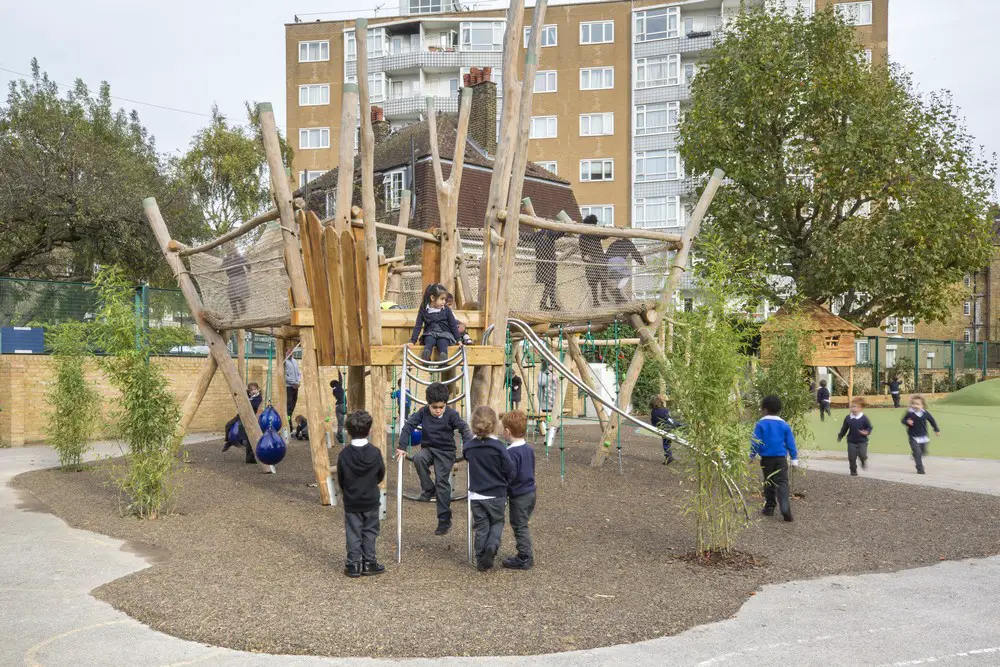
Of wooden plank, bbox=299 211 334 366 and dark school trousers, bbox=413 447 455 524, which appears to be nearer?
dark school trousers, bbox=413 447 455 524

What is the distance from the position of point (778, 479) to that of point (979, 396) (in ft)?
85.3

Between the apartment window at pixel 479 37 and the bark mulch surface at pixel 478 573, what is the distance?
1743 inches

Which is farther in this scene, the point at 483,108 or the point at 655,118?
the point at 655,118

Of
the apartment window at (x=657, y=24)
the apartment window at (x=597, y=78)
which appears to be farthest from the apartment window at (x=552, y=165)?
the apartment window at (x=657, y=24)

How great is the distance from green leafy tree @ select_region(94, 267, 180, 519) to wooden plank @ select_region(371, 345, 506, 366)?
2.44m

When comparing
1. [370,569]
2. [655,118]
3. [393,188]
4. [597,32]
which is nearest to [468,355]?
[370,569]

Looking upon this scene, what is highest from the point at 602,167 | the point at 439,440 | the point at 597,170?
the point at 602,167

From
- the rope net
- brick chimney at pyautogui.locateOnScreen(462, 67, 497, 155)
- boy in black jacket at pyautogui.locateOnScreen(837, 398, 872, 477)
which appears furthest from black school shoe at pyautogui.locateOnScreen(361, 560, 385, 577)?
brick chimney at pyautogui.locateOnScreen(462, 67, 497, 155)

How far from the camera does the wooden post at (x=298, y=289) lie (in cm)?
1141

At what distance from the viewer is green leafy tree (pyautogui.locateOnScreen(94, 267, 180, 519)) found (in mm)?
10570

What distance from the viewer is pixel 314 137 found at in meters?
55.1

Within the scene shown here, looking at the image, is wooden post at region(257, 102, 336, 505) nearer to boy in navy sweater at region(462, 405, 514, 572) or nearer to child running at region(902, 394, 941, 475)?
boy in navy sweater at region(462, 405, 514, 572)

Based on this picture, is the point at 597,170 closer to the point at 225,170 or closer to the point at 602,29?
the point at 602,29

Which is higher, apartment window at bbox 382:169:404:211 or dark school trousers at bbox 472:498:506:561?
apartment window at bbox 382:169:404:211
